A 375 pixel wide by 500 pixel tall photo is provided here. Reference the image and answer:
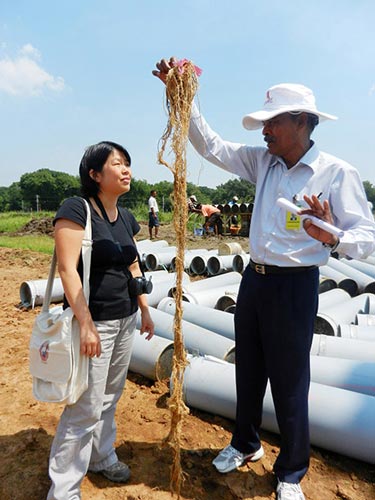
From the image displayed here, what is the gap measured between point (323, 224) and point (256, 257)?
52cm

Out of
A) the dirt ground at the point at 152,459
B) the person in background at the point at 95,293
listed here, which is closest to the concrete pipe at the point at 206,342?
the dirt ground at the point at 152,459

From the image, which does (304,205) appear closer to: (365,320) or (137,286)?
(137,286)

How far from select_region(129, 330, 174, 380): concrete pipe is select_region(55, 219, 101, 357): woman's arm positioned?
5.74 ft

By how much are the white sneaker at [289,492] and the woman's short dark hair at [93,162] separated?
6.91ft

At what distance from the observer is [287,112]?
2008 millimetres

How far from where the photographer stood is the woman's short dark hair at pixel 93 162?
2.03 meters

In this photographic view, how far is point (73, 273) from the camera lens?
1.83 m

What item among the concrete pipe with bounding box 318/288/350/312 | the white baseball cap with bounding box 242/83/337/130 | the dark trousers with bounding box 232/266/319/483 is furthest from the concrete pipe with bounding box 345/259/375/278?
the white baseball cap with bounding box 242/83/337/130

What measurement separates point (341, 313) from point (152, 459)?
3.03 m

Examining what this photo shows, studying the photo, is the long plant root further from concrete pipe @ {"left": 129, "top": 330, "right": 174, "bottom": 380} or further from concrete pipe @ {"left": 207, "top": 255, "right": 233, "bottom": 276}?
concrete pipe @ {"left": 207, "top": 255, "right": 233, "bottom": 276}

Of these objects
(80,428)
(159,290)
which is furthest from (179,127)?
(159,290)

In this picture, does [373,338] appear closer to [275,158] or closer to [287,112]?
[275,158]

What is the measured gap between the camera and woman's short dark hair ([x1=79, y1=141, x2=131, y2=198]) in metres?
2.03

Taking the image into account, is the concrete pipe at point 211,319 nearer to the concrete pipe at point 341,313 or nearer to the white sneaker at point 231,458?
the concrete pipe at point 341,313
